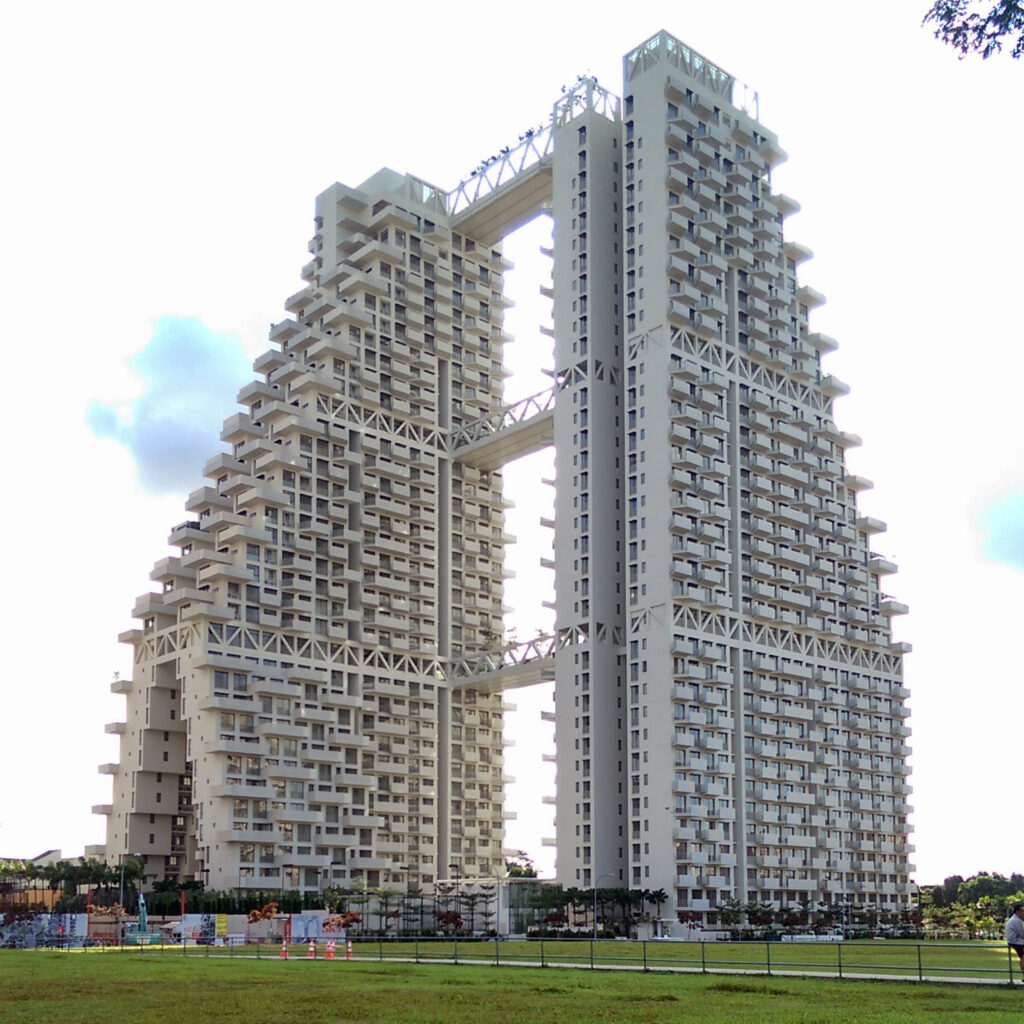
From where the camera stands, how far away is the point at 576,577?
13638cm

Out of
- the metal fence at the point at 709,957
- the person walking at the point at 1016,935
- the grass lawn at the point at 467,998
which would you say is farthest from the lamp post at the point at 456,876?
the person walking at the point at 1016,935

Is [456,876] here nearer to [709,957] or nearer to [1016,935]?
[709,957]

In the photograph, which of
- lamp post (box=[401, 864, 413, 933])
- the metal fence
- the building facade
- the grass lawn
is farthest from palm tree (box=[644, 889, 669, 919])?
the grass lawn

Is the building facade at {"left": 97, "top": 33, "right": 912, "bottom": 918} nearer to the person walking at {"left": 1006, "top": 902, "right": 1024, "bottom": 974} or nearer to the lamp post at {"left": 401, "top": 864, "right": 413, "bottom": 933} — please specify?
the lamp post at {"left": 401, "top": 864, "right": 413, "bottom": 933}

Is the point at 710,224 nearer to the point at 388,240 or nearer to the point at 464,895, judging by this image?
the point at 388,240

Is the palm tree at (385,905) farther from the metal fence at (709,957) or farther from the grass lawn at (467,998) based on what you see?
the grass lawn at (467,998)

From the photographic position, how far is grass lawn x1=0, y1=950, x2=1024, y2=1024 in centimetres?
3628

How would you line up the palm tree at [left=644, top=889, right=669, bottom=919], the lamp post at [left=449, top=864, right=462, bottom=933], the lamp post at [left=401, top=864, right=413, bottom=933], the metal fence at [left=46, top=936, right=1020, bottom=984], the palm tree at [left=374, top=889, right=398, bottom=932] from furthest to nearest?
the lamp post at [left=449, top=864, right=462, bottom=933], the lamp post at [left=401, top=864, right=413, bottom=933], the palm tree at [left=644, top=889, right=669, bottom=919], the palm tree at [left=374, top=889, right=398, bottom=932], the metal fence at [left=46, top=936, right=1020, bottom=984]

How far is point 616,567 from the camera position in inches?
5394

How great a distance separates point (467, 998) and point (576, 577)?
9424cm

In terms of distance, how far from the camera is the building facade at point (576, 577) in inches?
A: 5074

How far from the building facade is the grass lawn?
69680 mm

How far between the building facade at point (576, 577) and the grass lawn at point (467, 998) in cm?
6968

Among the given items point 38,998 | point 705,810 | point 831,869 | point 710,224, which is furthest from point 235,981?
point 710,224
